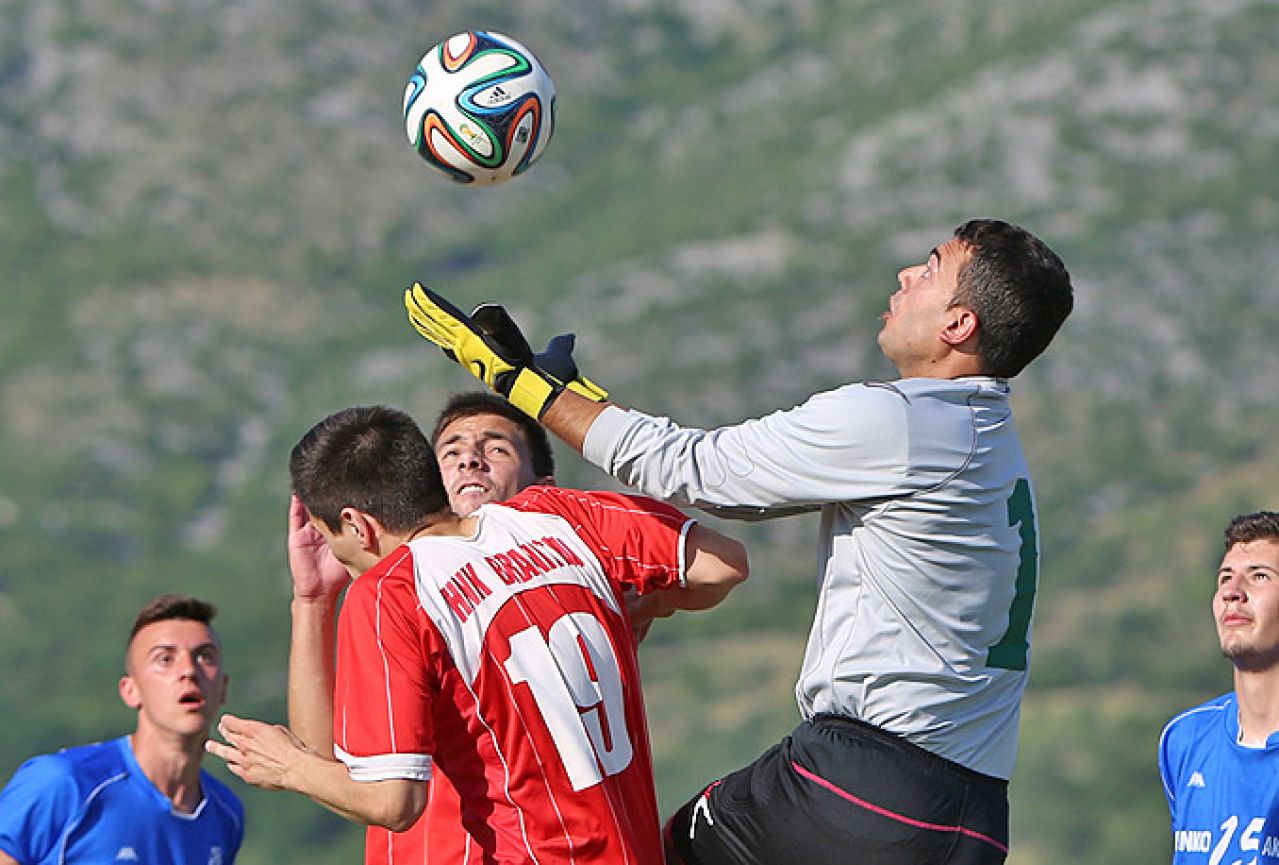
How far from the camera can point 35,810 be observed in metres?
8.55

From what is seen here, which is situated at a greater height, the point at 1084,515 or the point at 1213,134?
the point at 1213,134

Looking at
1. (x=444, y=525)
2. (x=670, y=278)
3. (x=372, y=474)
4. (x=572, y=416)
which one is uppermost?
(x=670, y=278)

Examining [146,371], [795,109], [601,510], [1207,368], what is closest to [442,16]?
[795,109]

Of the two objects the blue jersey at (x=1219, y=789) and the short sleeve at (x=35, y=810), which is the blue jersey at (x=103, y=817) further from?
the blue jersey at (x=1219, y=789)

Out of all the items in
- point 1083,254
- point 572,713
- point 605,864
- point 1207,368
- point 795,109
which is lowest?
point 605,864

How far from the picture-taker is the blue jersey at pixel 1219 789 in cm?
700

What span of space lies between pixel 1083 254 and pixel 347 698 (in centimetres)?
7391

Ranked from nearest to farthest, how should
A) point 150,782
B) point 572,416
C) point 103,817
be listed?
point 572,416, point 103,817, point 150,782

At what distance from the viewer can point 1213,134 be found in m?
81.4

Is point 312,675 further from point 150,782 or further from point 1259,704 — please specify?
point 1259,704

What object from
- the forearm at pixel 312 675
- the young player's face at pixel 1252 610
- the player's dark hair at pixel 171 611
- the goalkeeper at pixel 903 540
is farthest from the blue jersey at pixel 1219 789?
the player's dark hair at pixel 171 611

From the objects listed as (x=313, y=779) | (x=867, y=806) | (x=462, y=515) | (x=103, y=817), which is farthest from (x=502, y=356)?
(x=103, y=817)

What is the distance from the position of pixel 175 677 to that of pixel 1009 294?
5.41m

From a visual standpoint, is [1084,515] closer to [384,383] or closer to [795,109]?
[384,383]
